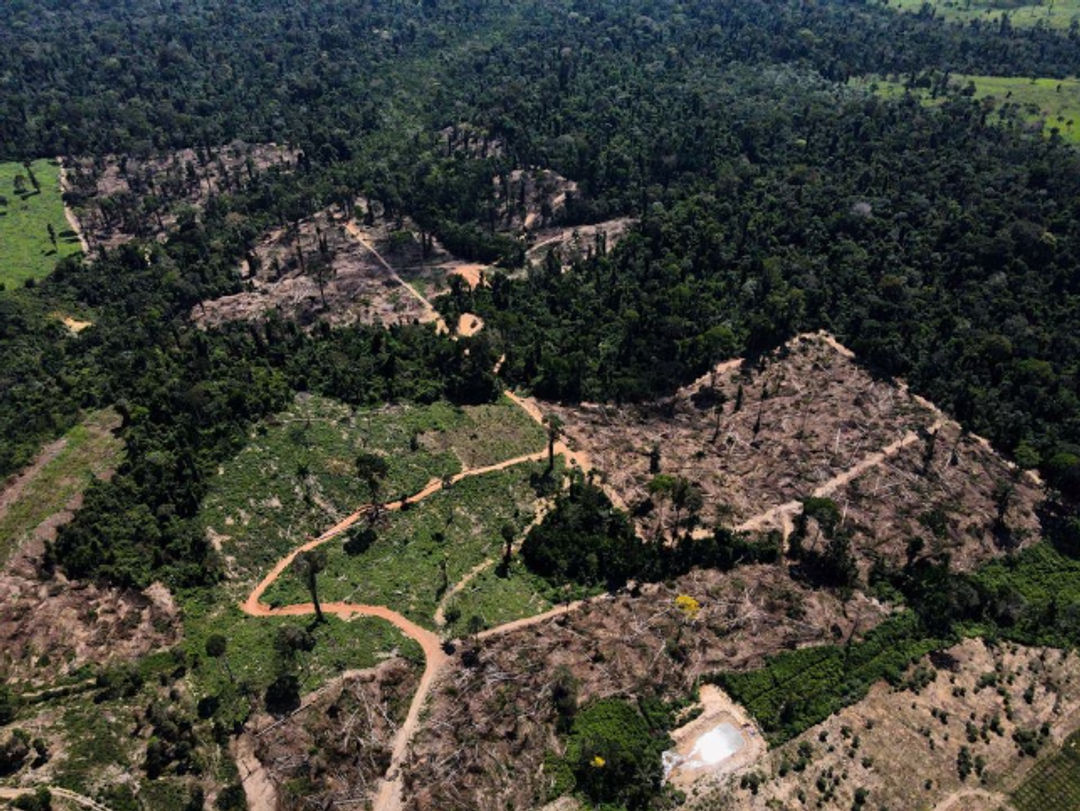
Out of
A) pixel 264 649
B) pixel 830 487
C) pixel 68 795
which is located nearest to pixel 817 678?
pixel 830 487

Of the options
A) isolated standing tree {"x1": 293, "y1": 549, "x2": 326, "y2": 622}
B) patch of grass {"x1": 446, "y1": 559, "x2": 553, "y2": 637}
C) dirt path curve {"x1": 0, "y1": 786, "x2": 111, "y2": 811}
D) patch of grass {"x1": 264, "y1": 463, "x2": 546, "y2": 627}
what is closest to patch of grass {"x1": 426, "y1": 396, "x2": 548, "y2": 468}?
patch of grass {"x1": 264, "y1": 463, "x2": 546, "y2": 627}

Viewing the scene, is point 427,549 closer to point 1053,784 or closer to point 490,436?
point 490,436

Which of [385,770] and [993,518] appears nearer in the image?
[385,770]

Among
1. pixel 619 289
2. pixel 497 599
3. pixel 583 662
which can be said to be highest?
pixel 619 289

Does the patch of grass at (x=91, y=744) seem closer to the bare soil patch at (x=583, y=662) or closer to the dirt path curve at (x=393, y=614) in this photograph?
the dirt path curve at (x=393, y=614)

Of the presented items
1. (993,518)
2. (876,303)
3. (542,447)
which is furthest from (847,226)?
(542,447)

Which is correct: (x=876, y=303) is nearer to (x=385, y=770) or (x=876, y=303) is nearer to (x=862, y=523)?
(x=862, y=523)
